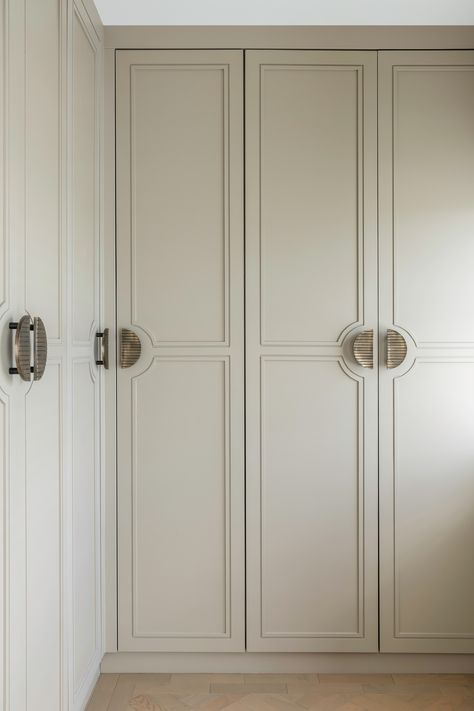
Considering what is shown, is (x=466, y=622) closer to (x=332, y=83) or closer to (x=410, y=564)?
(x=410, y=564)

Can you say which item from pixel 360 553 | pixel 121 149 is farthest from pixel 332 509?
pixel 121 149

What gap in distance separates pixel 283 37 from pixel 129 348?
1.37 meters

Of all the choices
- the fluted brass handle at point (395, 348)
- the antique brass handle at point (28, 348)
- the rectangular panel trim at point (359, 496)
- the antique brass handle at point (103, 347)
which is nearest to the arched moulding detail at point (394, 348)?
the fluted brass handle at point (395, 348)

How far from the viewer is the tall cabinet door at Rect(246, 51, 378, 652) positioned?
2.56 meters

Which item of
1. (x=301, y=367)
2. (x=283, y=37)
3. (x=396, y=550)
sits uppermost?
(x=283, y=37)

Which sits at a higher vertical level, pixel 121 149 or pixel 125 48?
pixel 125 48

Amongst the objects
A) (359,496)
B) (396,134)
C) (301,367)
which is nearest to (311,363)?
(301,367)

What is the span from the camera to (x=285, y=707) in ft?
7.70

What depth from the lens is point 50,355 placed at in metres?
1.82

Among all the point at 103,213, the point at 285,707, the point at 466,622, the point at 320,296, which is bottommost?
the point at 285,707

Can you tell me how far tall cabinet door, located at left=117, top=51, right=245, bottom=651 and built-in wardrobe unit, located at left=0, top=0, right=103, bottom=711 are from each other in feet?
0.50

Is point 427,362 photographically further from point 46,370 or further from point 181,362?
point 46,370

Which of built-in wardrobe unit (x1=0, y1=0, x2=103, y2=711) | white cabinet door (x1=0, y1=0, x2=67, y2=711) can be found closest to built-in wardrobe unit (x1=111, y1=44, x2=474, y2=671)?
built-in wardrobe unit (x1=0, y1=0, x2=103, y2=711)

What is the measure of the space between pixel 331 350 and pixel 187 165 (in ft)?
3.06
